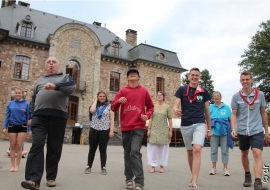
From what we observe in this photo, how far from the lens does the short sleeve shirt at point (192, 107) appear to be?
443 cm

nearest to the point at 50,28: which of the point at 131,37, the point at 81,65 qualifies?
the point at 81,65

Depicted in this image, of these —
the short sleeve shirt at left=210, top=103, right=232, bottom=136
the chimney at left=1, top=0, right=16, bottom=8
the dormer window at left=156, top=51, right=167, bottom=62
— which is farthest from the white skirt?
the chimney at left=1, top=0, right=16, bottom=8

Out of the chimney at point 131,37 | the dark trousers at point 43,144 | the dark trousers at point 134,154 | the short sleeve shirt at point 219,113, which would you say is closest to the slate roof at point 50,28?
A: the chimney at point 131,37

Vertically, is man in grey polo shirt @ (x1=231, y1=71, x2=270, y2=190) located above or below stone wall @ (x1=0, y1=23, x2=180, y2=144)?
below

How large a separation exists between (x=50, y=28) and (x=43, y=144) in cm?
2474

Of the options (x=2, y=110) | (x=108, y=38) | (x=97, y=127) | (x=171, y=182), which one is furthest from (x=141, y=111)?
(x=108, y=38)

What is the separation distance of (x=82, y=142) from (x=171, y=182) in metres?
16.7

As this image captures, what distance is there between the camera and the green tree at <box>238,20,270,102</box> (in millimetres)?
33787

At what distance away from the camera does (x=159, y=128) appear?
22.2 feet

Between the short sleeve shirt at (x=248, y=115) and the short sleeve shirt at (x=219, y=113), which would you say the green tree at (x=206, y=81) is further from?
the short sleeve shirt at (x=248, y=115)

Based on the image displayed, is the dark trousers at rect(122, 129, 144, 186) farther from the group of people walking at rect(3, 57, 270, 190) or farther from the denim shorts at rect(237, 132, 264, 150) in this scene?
the denim shorts at rect(237, 132, 264, 150)

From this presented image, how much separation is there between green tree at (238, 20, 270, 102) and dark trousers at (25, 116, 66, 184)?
111 ft

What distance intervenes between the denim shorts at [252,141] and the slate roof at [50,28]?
72.8 ft

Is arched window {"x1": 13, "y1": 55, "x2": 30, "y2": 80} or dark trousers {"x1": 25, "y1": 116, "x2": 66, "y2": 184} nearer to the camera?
dark trousers {"x1": 25, "y1": 116, "x2": 66, "y2": 184}
